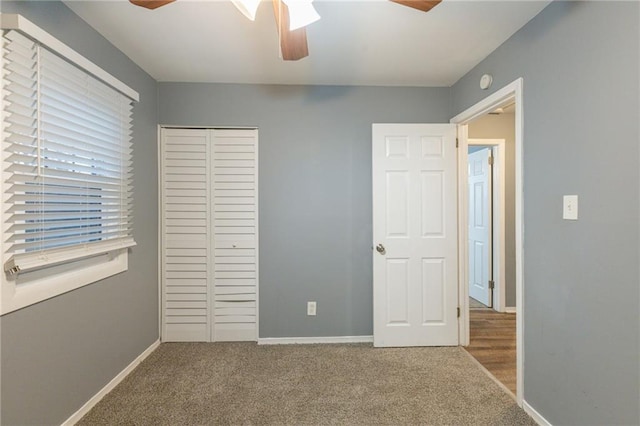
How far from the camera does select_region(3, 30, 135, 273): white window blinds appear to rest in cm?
135

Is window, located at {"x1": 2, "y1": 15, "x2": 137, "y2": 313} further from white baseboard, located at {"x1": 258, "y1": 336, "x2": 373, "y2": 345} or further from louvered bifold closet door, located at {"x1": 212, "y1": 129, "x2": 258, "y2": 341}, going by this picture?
white baseboard, located at {"x1": 258, "y1": 336, "x2": 373, "y2": 345}

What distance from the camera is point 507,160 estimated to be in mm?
3564

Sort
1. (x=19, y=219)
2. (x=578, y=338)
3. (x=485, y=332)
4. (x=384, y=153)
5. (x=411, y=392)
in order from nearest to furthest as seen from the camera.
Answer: (x=19, y=219), (x=578, y=338), (x=411, y=392), (x=384, y=153), (x=485, y=332)

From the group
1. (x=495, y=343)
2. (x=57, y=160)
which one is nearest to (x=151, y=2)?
(x=57, y=160)

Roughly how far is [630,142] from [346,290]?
6.96 ft

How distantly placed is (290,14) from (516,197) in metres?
1.70

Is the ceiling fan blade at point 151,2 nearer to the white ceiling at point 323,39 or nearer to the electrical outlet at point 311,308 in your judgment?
the white ceiling at point 323,39

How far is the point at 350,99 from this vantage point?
275 centimetres

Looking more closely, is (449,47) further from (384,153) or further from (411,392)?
(411,392)

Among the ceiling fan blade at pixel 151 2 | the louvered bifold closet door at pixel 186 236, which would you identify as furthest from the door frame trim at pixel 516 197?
the louvered bifold closet door at pixel 186 236

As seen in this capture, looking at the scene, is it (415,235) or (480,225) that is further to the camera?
(480,225)

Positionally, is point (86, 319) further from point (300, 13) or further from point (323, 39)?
point (323, 39)

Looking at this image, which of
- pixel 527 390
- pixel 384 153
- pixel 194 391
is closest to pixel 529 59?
pixel 384 153

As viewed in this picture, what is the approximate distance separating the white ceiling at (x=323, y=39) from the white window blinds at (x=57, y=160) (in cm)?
44
